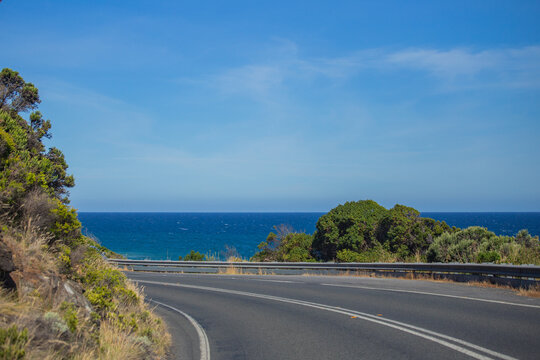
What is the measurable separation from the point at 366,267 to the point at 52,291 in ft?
44.9

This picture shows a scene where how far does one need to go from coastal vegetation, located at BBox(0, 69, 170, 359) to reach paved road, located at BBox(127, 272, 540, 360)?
131cm

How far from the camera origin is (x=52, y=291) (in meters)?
6.20

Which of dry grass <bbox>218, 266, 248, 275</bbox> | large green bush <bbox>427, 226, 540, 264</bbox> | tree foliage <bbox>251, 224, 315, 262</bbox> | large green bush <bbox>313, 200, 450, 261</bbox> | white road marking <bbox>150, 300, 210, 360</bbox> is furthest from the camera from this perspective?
tree foliage <bbox>251, 224, 315, 262</bbox>

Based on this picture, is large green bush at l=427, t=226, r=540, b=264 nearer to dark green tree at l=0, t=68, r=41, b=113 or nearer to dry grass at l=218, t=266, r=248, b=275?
dry grass at l=218, t=266, r=248, b=275

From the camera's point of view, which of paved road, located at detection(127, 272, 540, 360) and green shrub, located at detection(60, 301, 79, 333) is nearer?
green shrub, located at detection(60, 301, 79, 333)

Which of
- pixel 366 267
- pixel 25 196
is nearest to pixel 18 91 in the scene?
pixel 25 196

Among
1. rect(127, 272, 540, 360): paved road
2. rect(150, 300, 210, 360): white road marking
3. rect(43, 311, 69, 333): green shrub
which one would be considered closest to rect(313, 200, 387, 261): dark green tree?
rect(127, 272, 540, 360): paved road

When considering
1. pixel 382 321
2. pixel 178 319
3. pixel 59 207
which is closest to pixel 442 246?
pixel 382 321

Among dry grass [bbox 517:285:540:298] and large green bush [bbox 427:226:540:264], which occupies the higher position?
large green bush [bbox 427:226:540:264]

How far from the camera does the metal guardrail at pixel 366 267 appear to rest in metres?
11.5

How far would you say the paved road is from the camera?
657 cm

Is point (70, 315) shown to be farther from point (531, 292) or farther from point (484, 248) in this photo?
point (484, 248)

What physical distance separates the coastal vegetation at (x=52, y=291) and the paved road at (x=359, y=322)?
1312 millimetres

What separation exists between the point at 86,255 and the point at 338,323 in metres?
5.63
